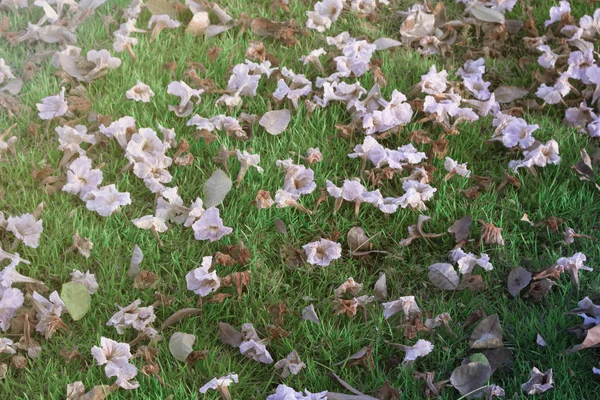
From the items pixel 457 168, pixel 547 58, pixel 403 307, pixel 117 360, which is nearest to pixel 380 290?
pixel 403 307

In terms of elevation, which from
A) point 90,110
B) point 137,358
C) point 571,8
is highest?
point 571,8

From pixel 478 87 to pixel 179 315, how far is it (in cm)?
189

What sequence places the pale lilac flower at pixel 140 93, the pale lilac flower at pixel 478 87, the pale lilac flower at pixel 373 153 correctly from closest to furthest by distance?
the pale lilac flower at pixel 373 153 → the pale lilac flower at pixel 140 93 → the pale lilac flower at pixel 478 87

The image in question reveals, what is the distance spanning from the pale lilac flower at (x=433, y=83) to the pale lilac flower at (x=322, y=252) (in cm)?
105

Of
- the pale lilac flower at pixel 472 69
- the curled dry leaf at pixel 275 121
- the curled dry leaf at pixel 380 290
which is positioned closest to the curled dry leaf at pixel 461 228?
the curled dry leaf at pixel 380 290

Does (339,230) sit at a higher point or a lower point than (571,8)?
lower

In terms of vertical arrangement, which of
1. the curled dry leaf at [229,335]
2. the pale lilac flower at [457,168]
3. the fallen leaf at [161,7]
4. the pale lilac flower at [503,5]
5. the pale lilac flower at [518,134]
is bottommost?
the curled dry leaf at [229,335]

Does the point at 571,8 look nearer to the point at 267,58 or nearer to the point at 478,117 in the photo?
the point at 478,117

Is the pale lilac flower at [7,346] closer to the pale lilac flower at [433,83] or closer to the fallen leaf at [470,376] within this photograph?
the fallen leaf at [470,376]

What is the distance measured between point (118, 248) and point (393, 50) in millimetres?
1853

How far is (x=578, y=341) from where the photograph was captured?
8.14ft

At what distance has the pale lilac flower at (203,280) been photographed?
2.65m

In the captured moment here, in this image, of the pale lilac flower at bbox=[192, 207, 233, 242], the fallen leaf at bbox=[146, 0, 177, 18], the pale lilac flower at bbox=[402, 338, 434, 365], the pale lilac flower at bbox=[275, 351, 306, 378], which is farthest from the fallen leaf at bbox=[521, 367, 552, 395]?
the fallen leaf at bbox=[146, 0, 177, 18]

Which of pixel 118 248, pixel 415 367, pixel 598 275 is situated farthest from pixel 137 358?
pixel 598 275
